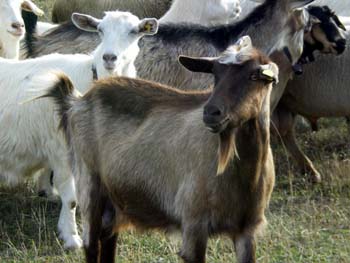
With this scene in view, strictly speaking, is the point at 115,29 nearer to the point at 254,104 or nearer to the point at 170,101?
the point at 170,101

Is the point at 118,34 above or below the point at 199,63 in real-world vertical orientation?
below

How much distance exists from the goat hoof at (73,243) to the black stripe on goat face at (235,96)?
2.50 metres

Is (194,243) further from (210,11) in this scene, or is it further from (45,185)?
(210,11)

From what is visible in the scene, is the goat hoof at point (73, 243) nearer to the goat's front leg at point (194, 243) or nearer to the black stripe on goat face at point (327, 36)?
the goat's front leg at point (194, 243)

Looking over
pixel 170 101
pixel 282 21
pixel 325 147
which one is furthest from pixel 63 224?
pixel 325 147

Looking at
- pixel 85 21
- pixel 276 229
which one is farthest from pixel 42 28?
pixel 276 229

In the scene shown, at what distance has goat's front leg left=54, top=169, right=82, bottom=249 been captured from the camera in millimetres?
7336

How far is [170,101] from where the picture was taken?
5832 millimetres

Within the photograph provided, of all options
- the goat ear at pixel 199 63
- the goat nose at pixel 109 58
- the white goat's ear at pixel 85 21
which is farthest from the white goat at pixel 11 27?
the goat ear at pixel 199 63

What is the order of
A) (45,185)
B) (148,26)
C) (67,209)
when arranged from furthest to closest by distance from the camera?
1. (45,185)
2. (148,26)
3. (67,209)

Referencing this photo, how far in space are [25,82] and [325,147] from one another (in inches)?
134

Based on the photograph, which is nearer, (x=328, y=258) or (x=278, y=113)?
(x=328, y=258)

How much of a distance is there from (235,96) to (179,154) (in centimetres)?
64

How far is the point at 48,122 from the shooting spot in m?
7.45
